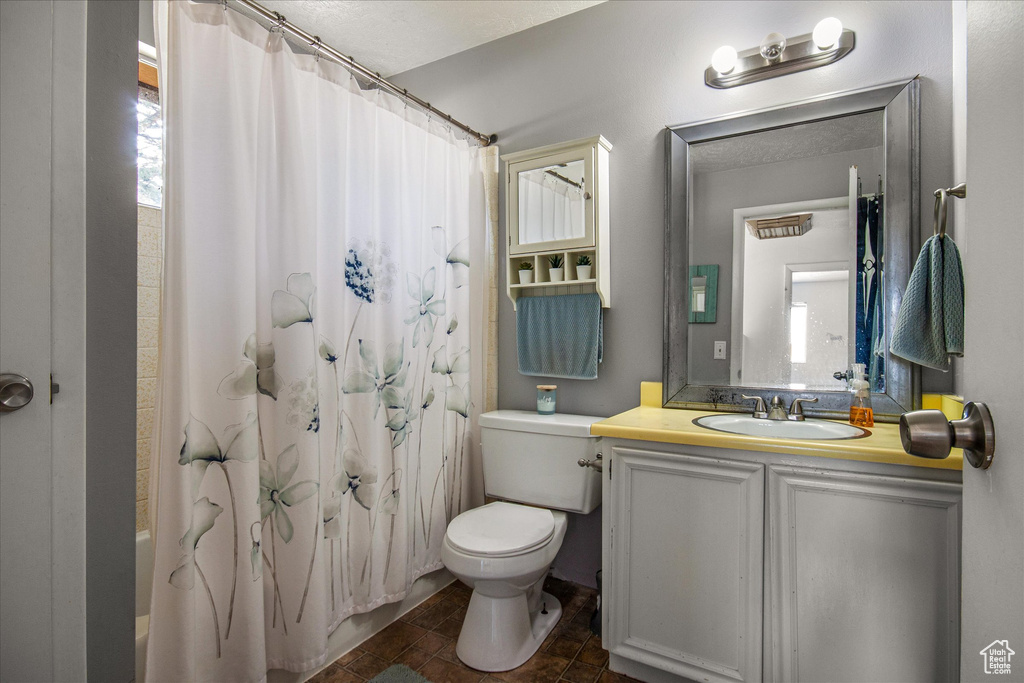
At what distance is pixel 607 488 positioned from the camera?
5.40 feet

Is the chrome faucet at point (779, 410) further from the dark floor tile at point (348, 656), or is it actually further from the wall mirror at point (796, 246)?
the dark floor tile at point (348, 656)

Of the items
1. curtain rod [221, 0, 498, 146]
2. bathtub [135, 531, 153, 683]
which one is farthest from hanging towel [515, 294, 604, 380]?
bathtub [135, 531, 153, 683]

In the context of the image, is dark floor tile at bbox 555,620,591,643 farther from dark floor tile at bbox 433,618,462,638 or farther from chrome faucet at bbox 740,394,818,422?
chrome faucet at bbox 740,394,818,422

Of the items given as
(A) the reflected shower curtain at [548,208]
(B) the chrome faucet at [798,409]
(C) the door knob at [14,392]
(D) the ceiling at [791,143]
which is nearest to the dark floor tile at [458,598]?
(B) the chrome faucet at [798,409]

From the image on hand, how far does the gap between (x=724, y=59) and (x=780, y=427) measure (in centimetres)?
136

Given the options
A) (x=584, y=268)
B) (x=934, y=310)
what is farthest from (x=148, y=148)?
(x=934, y=310)

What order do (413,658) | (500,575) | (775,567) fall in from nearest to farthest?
(775,567) → (500,575) → (413,658)

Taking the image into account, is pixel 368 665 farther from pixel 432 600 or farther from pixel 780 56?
pixel 780 56

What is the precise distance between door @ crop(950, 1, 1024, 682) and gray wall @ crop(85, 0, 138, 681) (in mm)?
1523

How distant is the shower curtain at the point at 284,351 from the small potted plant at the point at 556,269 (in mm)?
478

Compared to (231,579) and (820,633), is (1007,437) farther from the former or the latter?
(231,579)

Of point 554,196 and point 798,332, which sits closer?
point 798,332

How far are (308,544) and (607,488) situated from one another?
0.97 m

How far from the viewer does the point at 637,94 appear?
2088 mm
